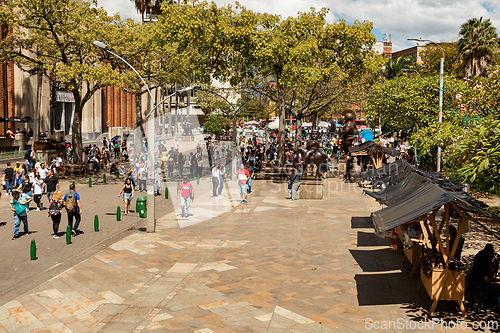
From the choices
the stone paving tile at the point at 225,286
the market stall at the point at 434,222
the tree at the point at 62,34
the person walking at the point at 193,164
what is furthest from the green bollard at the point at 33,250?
the person walking at the point at 193,164

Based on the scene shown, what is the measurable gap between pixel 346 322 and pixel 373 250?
5670mm

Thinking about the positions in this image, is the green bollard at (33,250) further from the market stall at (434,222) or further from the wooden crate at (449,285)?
the wooden crate at (449,285)

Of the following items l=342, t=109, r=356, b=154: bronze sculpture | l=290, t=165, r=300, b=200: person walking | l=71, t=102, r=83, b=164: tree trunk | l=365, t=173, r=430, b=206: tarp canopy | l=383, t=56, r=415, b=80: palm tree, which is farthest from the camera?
l=383, t=56, r=415, b=80: palm tree

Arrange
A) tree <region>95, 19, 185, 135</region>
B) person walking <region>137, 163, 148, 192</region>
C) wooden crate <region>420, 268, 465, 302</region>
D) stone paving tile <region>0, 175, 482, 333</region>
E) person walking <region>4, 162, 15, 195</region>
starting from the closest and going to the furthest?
stone paving tile <region>0, 175, 482, 333</region> < wooden crate <region>420, 268, 465, 302</region> < person walking <region>4, 162, 15, 195</region> < person walking <region>137, 163, 148, 192</region> < tree <region>95, 19, 185, 135</region>

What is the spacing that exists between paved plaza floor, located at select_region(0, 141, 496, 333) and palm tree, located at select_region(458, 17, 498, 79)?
30065 mm

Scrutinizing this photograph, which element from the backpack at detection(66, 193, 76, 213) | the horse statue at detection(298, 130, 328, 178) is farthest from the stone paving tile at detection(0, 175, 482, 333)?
the horse statue at detection(298, 130, 328, 178)

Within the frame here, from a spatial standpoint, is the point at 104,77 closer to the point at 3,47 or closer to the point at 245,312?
the point at 3,47

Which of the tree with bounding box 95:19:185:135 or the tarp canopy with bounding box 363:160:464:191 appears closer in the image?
the tarp canopy with bounding box 363:160:464:191

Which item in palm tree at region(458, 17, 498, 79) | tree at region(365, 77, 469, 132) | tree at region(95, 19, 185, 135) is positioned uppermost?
palm tree at region(458, 17, 498, 79)

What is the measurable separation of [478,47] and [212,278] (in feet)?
129

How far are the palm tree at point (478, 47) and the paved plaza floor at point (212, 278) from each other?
30065 mm

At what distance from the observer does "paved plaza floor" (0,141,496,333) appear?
9.26m

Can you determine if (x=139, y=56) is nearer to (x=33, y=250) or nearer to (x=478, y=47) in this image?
(x=33, y=250)

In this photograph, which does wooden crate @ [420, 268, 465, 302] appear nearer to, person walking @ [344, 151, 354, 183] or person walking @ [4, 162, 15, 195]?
person walking @ [344, 151, 354, 183]
